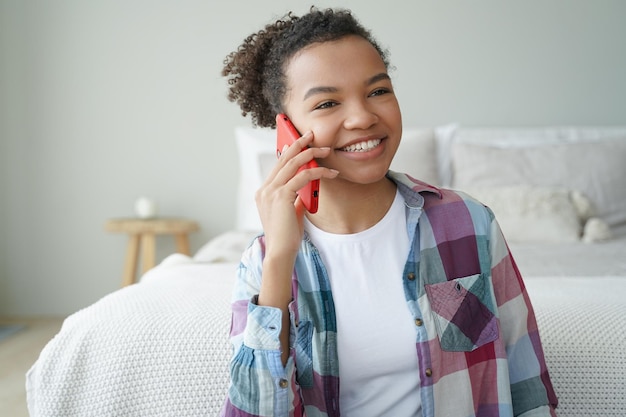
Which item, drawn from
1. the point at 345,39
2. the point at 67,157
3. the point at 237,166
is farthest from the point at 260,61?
the point at 67,157

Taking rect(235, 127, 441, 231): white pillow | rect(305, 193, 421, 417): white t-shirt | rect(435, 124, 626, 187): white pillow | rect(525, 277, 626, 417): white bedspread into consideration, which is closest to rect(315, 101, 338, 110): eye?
rect(305, 193, 421, 417): white t-shirt

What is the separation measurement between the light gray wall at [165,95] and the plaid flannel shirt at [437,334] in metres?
2.62

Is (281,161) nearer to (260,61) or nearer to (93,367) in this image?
(260,61)

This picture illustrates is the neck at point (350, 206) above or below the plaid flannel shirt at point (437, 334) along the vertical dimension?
above

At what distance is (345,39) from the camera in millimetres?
1092

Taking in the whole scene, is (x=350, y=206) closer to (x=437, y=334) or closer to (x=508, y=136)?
(x=437, y=334)

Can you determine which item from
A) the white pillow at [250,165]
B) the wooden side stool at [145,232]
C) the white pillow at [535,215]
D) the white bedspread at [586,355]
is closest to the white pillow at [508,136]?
the white pillow at [535,215]

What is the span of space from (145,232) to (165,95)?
835mm

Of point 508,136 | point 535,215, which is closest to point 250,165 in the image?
point 508,136

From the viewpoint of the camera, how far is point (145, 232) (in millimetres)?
3439

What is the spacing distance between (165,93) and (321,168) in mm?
2901

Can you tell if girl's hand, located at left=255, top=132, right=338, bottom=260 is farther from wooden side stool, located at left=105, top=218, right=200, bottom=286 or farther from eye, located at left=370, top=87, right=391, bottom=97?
wooden side stool, located at left=105, top=218, right=200, bottom=286

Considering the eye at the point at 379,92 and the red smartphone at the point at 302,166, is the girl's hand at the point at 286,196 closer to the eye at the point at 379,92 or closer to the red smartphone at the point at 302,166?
the red smartphone at the point at 302,166

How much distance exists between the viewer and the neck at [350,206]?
1.12 metres
